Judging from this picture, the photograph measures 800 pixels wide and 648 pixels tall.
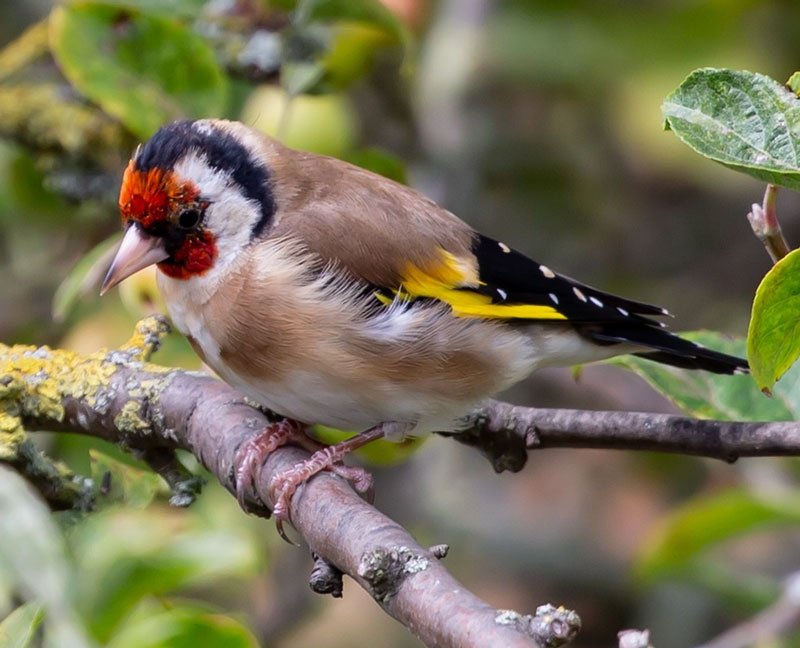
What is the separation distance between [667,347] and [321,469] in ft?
2.80

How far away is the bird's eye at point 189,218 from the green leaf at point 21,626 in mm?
1286

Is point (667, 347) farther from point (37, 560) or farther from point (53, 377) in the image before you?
point (37, 560)

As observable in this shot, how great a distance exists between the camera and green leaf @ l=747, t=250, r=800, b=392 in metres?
1.61

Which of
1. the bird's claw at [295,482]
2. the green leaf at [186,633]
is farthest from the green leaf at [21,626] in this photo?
the bird's claw at [295,482]

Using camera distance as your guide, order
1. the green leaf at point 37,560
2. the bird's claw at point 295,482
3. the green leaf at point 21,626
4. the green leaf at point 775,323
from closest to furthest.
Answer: the green leaf at point 37,560
the green leaf at point 21,626
the green leaf at point 775,323
the bird's claw at point 295,482

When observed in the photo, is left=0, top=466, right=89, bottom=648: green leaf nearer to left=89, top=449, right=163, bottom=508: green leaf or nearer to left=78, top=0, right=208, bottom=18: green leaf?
left=89, top=449, right=163, bottom=508: green leaf

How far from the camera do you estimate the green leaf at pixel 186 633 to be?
180 cm

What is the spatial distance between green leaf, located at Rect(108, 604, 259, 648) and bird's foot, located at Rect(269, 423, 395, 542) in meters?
0.28

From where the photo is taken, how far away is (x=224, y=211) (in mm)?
2697

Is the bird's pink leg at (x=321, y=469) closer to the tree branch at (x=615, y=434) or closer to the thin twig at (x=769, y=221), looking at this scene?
the tree branch at (x=615, y=434)

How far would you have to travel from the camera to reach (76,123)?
3518 mm

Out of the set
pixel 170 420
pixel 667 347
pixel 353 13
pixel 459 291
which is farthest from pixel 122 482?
pixel 353 13

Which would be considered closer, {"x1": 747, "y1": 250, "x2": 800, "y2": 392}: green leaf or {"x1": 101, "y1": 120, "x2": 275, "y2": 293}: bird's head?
{"x1": 747, "y1": 250, "x2": 800, "y2": 392}: green leaf

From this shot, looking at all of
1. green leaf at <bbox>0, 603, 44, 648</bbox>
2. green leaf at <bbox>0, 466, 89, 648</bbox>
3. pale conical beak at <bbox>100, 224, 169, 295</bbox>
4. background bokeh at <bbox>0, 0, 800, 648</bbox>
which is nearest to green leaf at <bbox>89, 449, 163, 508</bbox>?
background bokeh at <bbox>0, 0, 800, 648</bbox>
